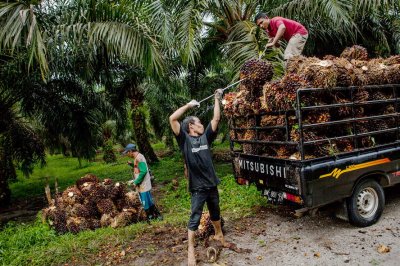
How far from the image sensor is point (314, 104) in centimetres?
439

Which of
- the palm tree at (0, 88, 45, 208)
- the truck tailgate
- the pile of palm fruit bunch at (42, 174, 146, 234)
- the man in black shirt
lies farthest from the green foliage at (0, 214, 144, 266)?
the palm tree at (0, 88, 45, 208)

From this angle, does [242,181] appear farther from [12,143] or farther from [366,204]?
[12,143]

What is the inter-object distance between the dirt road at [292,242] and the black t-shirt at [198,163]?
99 cm

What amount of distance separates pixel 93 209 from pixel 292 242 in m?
4.68

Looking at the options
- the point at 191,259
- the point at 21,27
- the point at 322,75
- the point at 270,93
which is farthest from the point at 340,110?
the point at 21,27

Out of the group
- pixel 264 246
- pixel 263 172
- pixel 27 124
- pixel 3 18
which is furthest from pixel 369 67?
pixel 27 124

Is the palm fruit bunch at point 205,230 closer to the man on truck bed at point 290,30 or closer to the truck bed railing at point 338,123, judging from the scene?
the truck bed railing at point 338,123

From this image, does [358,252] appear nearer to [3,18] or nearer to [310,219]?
[310,219]

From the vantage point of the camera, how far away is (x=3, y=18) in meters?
5.62

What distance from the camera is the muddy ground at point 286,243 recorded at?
13.4 feet

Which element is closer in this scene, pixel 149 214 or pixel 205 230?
Answer: pixel 205 230

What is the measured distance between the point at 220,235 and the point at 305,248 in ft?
3.69

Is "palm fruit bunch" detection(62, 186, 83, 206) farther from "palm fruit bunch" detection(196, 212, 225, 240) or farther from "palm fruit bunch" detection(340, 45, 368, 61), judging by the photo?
"palm fruit bunch" detection(340, 45, 368, 61)

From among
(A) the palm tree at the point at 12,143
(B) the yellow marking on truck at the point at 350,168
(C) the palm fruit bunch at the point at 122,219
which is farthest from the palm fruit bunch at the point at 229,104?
(A) the palm tree at the point at 12,143
